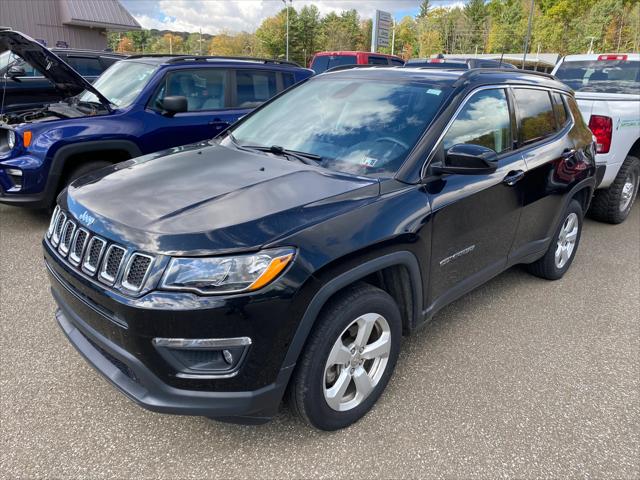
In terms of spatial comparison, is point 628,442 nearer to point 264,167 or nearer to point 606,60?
point 264,167

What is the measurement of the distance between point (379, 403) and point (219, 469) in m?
0.90

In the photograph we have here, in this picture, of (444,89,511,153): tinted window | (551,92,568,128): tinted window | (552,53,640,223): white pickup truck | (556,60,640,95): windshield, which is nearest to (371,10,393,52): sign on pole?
(556,60,640,95): windshield

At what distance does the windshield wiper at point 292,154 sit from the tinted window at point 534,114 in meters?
1.54

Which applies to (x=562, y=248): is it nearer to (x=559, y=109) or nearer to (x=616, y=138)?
(x=559, y=109)

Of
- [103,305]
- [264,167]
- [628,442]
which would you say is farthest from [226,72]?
[628,442]

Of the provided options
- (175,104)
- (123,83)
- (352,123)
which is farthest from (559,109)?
(123,83)

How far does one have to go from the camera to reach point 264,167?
2.65 metres

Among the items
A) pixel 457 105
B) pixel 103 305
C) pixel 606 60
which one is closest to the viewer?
pixel 103 305

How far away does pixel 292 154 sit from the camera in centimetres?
286

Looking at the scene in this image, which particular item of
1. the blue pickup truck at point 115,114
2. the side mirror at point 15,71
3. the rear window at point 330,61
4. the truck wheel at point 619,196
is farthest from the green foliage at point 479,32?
the truck wheel at point 619,196

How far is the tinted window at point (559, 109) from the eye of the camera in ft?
12.7

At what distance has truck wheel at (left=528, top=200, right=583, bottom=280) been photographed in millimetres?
4035

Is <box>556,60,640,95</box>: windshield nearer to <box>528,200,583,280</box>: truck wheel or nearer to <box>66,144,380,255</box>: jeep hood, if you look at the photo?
<box>528,200,583,280</box>: truck wheel

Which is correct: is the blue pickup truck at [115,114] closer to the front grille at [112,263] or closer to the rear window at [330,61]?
the front grille at [112,263]
